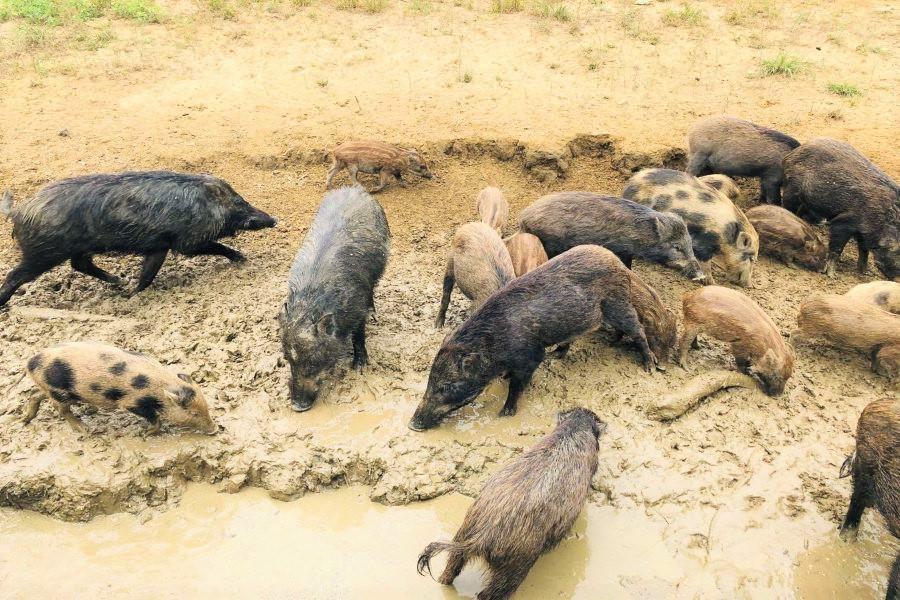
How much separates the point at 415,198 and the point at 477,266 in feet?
7.47

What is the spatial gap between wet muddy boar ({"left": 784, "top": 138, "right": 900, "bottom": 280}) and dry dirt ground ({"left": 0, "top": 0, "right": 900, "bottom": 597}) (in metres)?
0.32

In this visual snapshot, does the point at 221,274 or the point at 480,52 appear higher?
the point at 480,52

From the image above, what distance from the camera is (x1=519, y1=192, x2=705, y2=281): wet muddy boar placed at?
18.3 feet

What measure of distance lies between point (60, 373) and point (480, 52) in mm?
7388

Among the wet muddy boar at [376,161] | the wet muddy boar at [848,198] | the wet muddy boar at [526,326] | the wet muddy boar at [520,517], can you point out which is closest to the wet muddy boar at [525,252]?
the wet muddy boar at [526,326]

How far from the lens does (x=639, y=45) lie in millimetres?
9711

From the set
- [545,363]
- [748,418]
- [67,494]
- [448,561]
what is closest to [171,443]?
[67,494]

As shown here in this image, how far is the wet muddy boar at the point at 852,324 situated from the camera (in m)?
4.71

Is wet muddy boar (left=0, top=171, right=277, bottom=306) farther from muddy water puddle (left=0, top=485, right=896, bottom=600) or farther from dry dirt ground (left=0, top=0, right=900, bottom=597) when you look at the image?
muddy water puddle (left=0, top=485, right=896, bottom=600)

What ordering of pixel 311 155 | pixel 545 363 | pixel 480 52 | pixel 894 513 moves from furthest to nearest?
1. pixel 480 52
2. pixel 311 155
3. pixel 545 363
4. pixel 894 513

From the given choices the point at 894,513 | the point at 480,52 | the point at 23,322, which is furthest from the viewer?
the point at 480,52

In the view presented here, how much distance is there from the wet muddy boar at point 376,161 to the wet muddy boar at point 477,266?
197 centimetres

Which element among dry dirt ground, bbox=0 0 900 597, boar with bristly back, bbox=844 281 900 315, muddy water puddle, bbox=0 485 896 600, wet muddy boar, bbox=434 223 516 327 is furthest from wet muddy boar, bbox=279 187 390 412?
boar with bristly back, bbox=844 281 900 315

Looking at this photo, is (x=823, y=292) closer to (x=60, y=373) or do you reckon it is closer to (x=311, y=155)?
(x=311, y=155)
